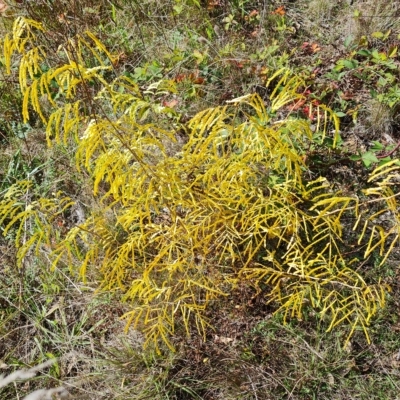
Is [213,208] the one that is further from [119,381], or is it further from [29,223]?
[29,223]

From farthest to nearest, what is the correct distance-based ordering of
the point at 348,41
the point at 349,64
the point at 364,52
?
A: the point at 348,41
the point at 364,52
the point at 349,64

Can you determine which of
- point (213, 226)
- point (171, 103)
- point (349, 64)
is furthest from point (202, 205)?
point (349, 64)

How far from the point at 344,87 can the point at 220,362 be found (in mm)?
1624

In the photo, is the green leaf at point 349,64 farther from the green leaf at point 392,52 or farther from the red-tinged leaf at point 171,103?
the red-tinged leaf at point 171,103

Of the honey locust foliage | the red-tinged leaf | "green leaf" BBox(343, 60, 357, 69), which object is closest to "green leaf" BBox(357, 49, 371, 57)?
"green leaf" BBox(343, 60, 357, 69)

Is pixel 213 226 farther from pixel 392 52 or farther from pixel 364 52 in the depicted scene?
pixel 392 52

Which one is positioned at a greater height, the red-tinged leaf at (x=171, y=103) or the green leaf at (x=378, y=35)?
the green leaf at (x=378, y=35)

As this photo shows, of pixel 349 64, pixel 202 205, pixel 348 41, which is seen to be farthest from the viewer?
pixel 348 41

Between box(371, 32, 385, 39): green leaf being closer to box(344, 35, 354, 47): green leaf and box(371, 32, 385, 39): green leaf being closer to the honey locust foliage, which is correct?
box(344, 35, 354, 47): green leaf

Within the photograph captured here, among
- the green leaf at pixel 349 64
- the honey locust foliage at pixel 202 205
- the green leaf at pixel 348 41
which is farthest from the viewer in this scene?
the green leaf at pixel 348 41

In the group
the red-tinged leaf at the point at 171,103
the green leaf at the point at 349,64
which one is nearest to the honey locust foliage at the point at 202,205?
the red-tinged leaf at the point at 171,103

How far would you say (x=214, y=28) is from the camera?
3.18 metres

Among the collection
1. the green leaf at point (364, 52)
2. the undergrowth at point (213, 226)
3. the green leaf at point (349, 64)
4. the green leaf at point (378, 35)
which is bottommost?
the undergrowth at point (213, 226)

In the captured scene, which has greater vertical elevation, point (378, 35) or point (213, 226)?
point (378, 35)
